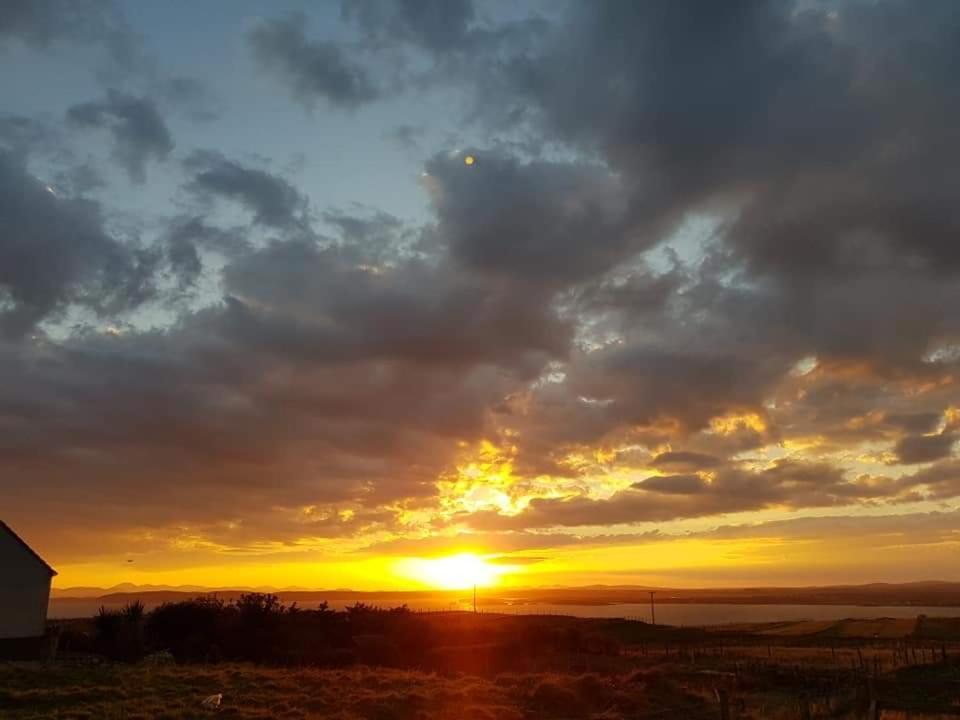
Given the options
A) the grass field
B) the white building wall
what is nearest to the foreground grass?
the grass field

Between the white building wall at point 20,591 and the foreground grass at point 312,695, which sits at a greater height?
the white building wall at point 20,591

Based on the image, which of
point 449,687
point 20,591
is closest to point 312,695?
point 449,687

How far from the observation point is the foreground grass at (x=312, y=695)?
2291 cm

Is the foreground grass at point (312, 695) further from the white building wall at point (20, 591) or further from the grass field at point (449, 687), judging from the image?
the white building wall at point (20, 591)

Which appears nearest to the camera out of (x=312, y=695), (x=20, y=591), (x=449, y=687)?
(x=312, y=695)

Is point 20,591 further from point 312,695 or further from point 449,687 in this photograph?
point 449,687

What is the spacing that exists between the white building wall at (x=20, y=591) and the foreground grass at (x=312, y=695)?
21.5 feet

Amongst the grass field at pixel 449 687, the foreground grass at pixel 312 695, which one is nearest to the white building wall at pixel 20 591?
the grass field at pixel 449 687

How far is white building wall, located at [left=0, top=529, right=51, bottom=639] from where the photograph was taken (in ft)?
124

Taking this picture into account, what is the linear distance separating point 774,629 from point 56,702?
355 ft

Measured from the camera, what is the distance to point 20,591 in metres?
38.7

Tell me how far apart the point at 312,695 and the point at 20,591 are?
68.3 ft

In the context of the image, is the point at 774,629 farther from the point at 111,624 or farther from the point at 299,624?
the point at 111,624

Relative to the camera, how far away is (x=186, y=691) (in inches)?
1048
